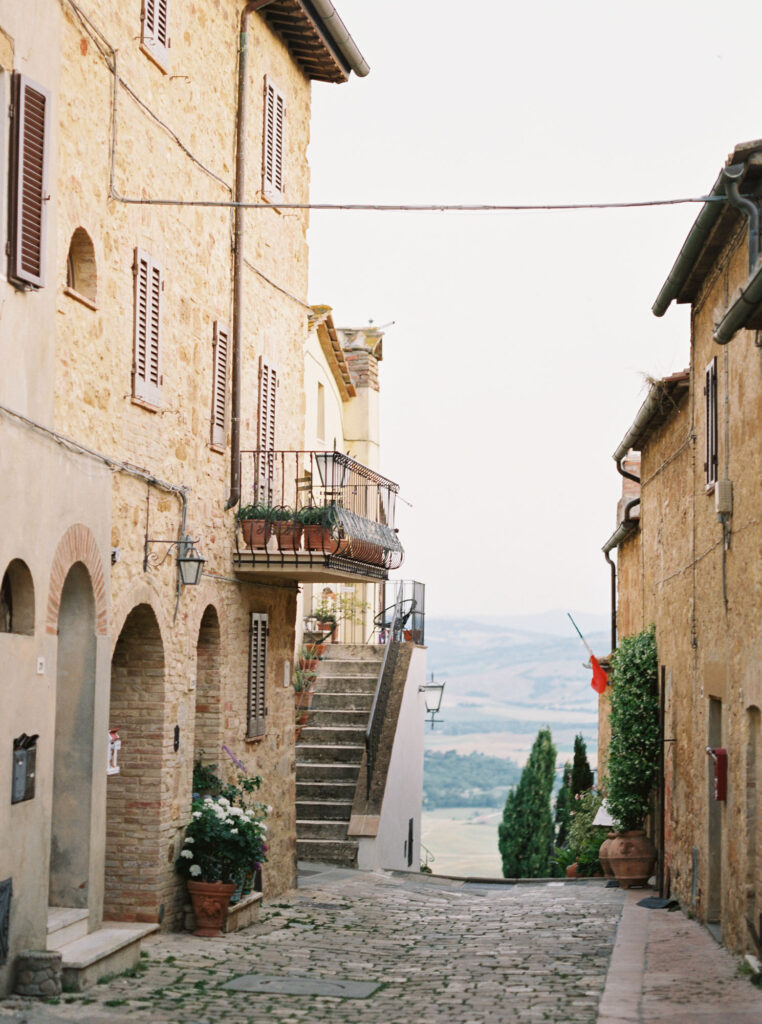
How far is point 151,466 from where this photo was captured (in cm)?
1228

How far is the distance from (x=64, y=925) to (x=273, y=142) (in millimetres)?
9782

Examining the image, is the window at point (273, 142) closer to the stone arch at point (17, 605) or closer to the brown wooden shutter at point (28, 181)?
the brown wooden shutter at point (28, 181)

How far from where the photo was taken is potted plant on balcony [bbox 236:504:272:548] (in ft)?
48.7

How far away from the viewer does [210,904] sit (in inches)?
499

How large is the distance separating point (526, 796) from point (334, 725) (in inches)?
692

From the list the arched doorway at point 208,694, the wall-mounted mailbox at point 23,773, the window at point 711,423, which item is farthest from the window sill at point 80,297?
the window at point 711,423

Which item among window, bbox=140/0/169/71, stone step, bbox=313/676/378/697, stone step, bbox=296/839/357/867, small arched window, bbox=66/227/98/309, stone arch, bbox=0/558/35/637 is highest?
window, bbox=140/0/169/71

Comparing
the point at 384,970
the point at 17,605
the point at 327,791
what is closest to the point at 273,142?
the point at 17,605

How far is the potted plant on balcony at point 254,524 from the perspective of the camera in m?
14.9

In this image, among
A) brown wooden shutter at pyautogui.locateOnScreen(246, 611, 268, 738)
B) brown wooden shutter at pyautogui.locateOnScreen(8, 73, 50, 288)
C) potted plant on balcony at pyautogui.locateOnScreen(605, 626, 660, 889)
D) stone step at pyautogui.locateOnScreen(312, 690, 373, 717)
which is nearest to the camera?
brown wooden shutter at pyautogui.locateOnScreen(8, 73, 50, 288)

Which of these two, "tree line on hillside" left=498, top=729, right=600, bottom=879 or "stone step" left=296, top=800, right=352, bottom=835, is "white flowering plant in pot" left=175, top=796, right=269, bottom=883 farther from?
"tree line on hillside" left=498, top=729, right=600, bottom=879

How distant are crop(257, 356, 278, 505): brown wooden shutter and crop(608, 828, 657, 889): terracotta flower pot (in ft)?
23.4

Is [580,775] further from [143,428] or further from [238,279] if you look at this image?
[143,428]

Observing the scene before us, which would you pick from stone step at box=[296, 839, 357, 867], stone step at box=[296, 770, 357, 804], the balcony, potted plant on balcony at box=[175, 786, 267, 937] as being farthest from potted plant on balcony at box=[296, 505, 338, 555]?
stone step at box=[296, 770, 357, 804]
